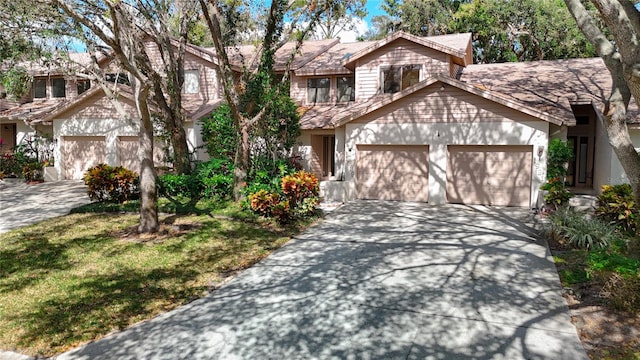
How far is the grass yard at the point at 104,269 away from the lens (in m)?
6.28

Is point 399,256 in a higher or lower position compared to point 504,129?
lower

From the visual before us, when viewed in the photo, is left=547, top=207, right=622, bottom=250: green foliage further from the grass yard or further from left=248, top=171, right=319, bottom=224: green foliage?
the grass yard

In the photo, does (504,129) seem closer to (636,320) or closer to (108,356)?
(636,320)

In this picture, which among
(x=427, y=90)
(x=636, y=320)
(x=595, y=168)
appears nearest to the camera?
(x=636, y=320)

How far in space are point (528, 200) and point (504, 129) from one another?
247 centimetres

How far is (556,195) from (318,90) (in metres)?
11.2

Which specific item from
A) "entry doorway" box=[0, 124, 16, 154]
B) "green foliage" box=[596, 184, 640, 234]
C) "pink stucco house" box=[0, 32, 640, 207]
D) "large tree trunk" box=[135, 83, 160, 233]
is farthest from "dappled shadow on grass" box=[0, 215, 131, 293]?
"entry doorway" box=[0, 124, 16, 154]

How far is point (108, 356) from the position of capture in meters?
5.44

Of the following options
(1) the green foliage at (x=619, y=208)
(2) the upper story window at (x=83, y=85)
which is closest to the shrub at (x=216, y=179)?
(1) the green foliage at (x=619, y=208)

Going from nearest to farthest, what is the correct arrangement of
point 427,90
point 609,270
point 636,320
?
1. point 636,320
2. point 609,270
3. point 427,90

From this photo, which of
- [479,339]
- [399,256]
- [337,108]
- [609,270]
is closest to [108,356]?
[479,339]

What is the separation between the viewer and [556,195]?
518 inches

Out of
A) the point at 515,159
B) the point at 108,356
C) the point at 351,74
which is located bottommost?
the point at 108,356

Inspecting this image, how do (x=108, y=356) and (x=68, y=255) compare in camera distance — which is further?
(x=68, y=255)
